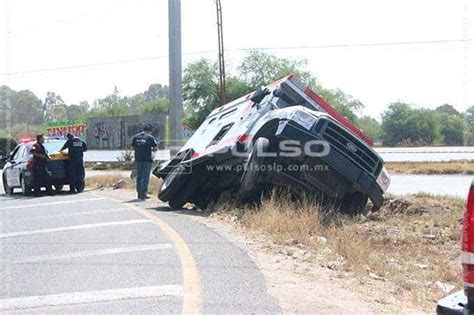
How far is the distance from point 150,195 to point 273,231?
23.7ft

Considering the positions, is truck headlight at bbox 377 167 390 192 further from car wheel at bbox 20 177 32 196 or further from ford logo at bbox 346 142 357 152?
car wheel at bbox 20 177 32 196

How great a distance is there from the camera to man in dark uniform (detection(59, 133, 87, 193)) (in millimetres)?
16312

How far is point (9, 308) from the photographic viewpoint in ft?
16.6

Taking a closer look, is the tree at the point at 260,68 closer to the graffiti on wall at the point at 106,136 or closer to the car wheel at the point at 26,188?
the graffiti on wall at the point at 106,136

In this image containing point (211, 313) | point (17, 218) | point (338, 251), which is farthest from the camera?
point (17, 218)

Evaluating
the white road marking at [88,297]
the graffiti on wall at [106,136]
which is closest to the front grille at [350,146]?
the white road marking at [88,297]

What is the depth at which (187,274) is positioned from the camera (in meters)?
6.05

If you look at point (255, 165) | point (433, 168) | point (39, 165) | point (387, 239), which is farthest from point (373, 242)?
point (433, 168)

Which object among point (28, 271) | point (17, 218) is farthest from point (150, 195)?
point (28, 271)

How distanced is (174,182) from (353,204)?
11.4 ft

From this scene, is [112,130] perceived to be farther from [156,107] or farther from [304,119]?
[304,119]

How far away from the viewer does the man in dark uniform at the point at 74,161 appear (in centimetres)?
1631

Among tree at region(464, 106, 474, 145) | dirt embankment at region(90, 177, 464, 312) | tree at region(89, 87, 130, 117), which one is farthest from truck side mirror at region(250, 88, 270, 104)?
tree at region(89, 87, 130, 117)

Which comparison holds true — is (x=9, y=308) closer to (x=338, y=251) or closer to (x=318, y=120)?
(x=338, y=251)
